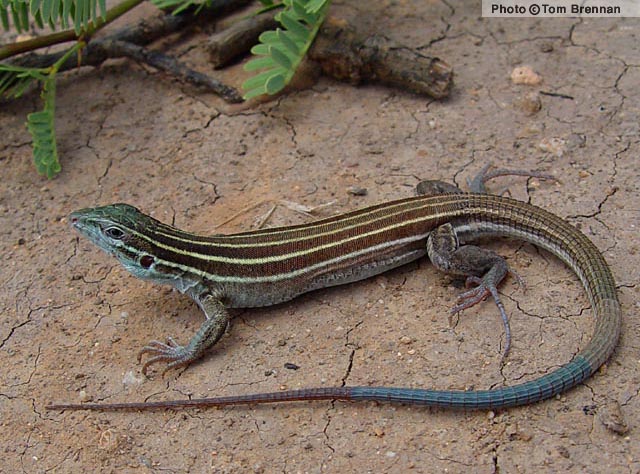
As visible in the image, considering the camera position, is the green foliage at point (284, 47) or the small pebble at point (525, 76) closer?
the green foliage at point (284, 47)

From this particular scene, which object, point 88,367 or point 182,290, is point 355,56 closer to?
point 182,290

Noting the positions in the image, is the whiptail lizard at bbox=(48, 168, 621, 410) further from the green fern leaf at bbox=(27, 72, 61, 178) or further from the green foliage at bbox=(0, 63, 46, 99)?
the green foliage at bbox=(0, 63, 46, 99)

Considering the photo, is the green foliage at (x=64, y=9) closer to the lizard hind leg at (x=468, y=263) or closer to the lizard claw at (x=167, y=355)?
the lizard claw at (x=167, y=355)

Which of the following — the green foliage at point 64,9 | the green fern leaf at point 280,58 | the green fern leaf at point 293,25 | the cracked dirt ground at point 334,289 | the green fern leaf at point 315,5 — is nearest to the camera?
the cracked dirt ground at point 334,289

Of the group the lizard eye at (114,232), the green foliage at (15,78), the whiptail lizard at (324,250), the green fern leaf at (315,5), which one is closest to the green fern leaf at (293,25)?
the green fern leaf at (315,5)

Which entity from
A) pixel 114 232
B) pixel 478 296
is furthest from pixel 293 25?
pixel 478 296

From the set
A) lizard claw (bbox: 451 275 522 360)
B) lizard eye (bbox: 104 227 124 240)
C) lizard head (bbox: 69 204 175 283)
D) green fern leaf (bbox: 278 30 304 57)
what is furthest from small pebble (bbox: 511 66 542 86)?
lizard eye (bbox: 104 227 124 240)

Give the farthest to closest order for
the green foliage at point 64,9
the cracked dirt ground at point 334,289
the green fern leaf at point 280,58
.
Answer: the green fern leaf at point 280,58, the green foliage at point 64,9, the cracked dirt ground at point 334,289

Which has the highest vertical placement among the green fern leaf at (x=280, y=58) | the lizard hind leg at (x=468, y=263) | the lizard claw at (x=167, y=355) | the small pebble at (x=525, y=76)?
the green fern leaf at (x=280, y=58)
